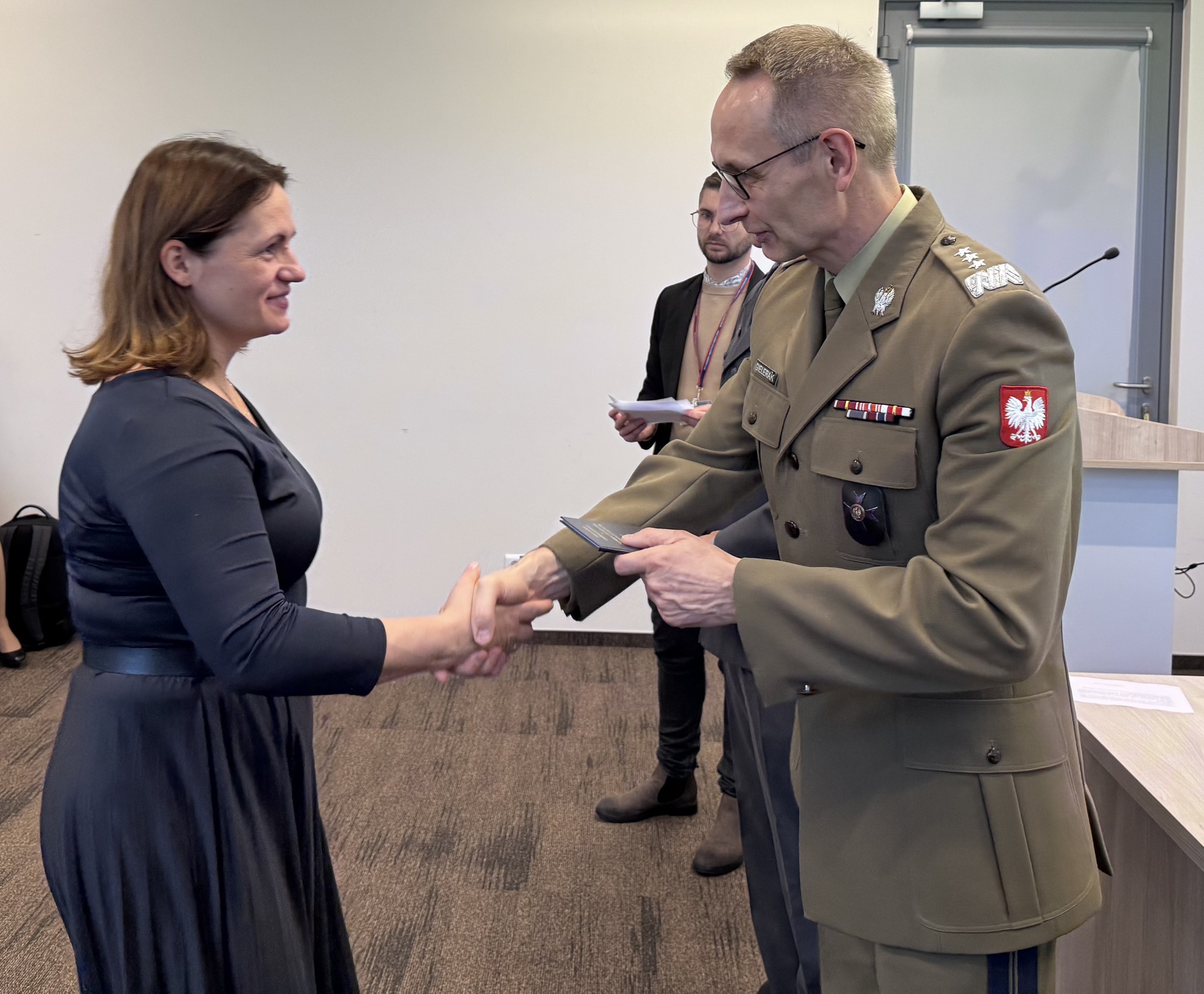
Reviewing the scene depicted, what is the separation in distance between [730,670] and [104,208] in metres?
3.71

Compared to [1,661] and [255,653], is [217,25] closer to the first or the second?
[1,661]

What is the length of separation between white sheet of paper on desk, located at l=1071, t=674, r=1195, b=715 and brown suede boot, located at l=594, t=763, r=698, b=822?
1.29 metres

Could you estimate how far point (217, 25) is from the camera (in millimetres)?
4219

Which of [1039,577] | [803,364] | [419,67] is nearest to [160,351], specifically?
[803,364]

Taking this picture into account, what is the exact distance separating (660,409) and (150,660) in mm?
1368

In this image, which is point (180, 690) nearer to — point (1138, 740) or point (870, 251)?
point (870, 251)

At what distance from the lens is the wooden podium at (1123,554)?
8.48 feet

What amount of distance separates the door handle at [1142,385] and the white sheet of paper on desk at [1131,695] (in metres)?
2.78

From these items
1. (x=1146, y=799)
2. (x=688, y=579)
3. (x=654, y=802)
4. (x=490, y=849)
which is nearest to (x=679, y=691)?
(x=654, y=802)

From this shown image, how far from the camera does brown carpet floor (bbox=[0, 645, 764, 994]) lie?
88.6 inches

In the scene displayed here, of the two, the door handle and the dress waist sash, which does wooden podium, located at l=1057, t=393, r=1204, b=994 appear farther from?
the door handle

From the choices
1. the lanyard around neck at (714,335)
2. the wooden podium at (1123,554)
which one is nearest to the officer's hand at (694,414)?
the lanyard around neck at (714,335)

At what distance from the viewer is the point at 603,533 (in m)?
1.41

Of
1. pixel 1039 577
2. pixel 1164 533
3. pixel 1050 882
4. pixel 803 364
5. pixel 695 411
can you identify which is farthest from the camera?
pixel 1164 533
